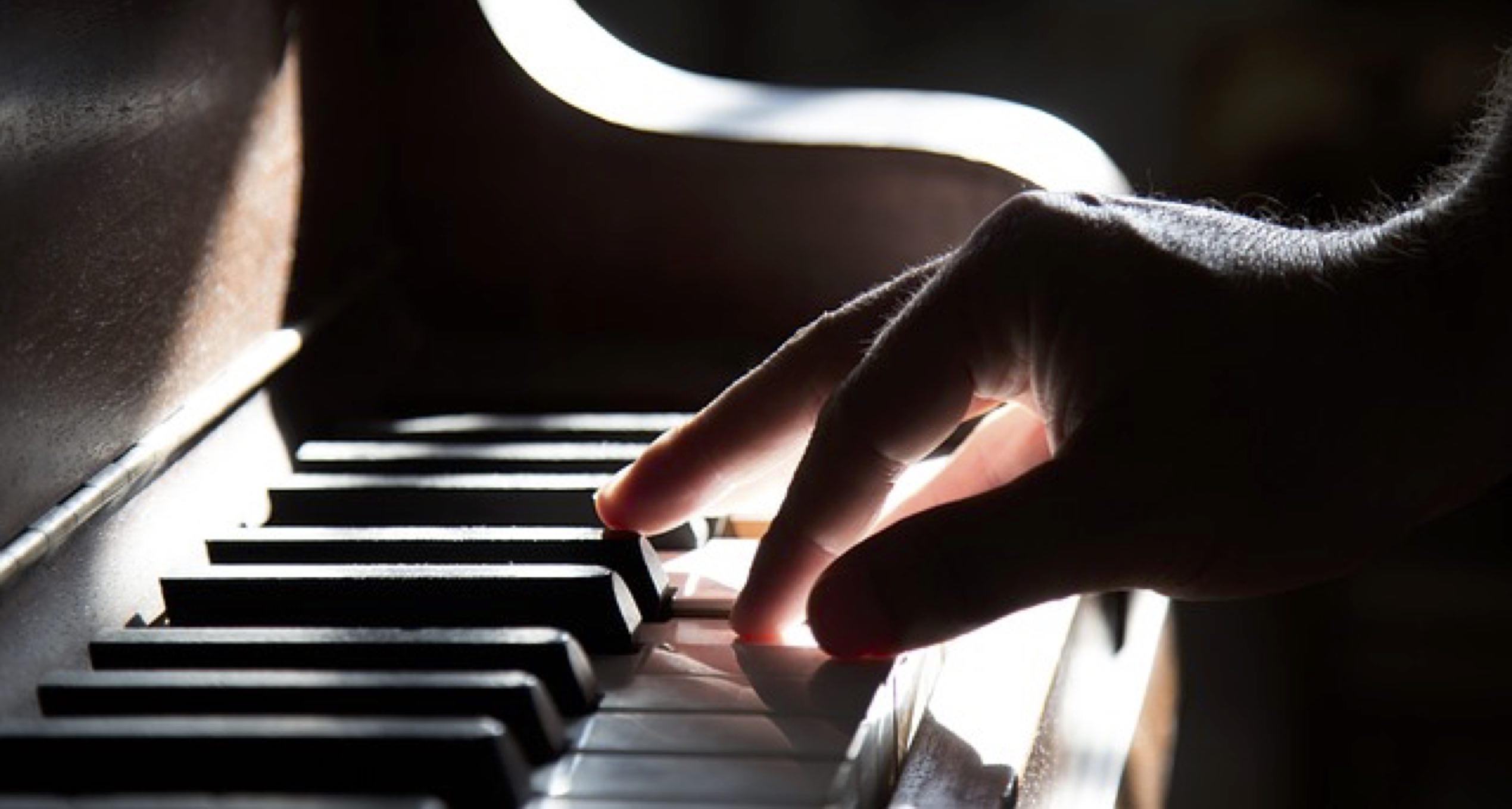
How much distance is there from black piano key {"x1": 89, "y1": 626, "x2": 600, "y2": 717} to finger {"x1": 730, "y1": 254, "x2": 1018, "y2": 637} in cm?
12

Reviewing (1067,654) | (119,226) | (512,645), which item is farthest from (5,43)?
(1067,654)

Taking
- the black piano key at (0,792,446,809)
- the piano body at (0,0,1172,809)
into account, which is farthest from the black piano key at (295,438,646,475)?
the black piano key at (0,792,446,809)

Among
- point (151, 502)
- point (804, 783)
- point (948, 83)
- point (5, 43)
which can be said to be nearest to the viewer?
point (804, 783)

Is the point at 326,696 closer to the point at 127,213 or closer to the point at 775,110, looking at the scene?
the point at 127,213

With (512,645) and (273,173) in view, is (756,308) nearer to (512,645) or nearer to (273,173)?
(273,173)

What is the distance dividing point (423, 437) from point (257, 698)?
439 millimetres

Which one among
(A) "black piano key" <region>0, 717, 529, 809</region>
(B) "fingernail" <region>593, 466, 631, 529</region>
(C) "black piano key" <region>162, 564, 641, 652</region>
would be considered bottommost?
(A) "black piano key" <region>0, 717, 529, 809</region>

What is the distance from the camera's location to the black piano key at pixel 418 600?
95 cm

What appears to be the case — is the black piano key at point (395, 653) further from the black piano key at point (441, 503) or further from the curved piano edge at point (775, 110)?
the curved piano edge at point (775, 110)

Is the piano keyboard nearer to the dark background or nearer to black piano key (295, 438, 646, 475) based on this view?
black piano key (295, 438, 646, 475)

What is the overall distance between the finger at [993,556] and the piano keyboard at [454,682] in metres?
0.03

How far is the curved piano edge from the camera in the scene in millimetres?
1321

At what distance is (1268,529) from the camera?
968 mm

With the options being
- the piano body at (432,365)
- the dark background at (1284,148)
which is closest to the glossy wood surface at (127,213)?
the piano body at (432,365)
